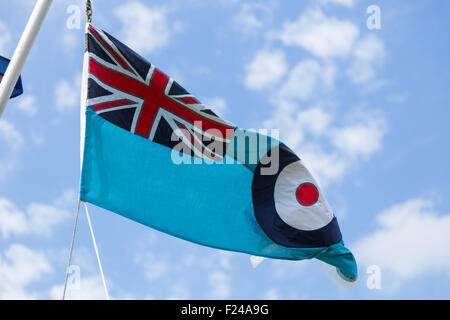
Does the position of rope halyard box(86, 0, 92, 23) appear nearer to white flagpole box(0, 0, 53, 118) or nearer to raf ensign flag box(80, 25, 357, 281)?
raf ensign flag box(80, 25, 357, 281)

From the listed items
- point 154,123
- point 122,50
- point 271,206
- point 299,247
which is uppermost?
point 122,50

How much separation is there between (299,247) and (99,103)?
4343 millimetres

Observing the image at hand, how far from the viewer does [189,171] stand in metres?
11.2

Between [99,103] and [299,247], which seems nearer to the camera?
[99,103]

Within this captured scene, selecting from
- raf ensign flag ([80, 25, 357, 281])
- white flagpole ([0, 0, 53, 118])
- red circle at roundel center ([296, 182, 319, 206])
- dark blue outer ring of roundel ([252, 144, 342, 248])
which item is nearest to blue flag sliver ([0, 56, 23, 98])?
raf ensign flag ([80, 25, 357, 281])

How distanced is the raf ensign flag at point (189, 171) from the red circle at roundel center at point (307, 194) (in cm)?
2

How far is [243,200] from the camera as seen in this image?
11430 mm

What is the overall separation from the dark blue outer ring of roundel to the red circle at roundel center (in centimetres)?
48

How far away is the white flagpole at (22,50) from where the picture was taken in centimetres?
714

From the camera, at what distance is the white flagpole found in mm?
7141

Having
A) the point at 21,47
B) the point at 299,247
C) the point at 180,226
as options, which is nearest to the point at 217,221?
the point at 180,226

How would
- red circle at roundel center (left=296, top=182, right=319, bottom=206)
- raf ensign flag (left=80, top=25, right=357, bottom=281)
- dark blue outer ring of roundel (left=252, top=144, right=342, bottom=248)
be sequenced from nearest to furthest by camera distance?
raf ensign flag (left=80, top=25, right=357, bottom=281)
dark blue outer ring of roundel (left=252, top=144, right=342, bottom=248)
red circle at roundel center (left=296, top=182, right=319, bottom=206)

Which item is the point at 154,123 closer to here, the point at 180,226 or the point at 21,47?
the point at 180,226

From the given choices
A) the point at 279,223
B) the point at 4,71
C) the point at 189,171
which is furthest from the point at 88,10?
the point at 279,223
